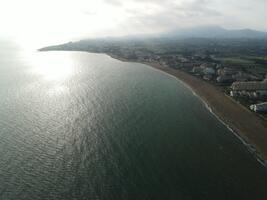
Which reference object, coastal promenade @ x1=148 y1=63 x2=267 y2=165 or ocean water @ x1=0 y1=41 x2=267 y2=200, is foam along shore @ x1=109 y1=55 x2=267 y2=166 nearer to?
coastal promenade @ x1=148 y1=63 x2=267 y2=165

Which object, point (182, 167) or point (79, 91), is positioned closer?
point (182, 167)

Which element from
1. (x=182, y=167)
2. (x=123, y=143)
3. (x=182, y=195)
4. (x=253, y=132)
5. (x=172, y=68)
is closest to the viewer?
(x=182, y=195)

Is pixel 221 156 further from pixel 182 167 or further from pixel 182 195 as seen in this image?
pixel 182 195

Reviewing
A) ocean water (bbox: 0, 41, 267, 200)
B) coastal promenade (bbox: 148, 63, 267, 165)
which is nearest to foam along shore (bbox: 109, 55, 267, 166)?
coastal promenade (bbox: 148, 63, 267, 165)

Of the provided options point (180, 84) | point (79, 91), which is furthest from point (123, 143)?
point (180, 84)

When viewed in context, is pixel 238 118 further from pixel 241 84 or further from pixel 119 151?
pixel 119 151

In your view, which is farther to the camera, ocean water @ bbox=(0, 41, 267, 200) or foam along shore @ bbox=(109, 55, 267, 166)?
foam along shore @ bbox=(109, 55, 267, 166)

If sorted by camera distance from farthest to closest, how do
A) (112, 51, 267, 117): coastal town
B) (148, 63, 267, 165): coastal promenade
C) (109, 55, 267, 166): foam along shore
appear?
(112, 51, 267, 117): coastal town
(148, 63, 267, 165): coastal promenade
(109, 55, 267, 166): foam along shore

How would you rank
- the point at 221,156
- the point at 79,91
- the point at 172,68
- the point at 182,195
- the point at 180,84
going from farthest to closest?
the point at 172,68 < the point at 180,84 < the point at 79,91 < the point at 221,156 < the point at 182,195
